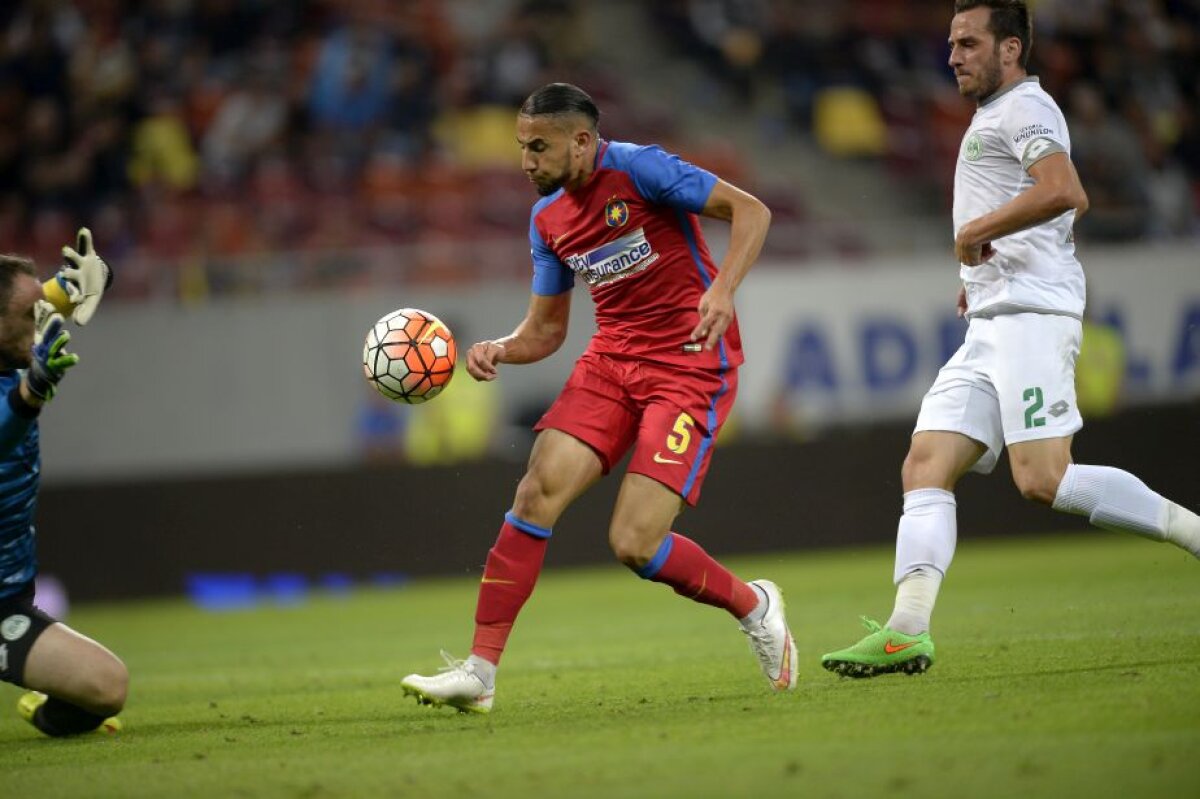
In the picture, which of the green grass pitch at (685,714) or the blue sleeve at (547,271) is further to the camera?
the blue sleeve at (547,271)

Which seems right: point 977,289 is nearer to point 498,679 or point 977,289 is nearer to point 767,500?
point 498,679

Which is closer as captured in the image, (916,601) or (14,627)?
(916,601)

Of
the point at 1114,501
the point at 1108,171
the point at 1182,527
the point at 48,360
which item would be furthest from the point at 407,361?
the point at 1108,171

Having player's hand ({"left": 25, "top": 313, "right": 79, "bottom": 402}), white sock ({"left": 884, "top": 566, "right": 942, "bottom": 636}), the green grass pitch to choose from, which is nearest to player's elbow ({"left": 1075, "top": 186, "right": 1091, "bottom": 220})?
white sock ({"left": 884, "top": 566, "right": 942, "bottom": 636})

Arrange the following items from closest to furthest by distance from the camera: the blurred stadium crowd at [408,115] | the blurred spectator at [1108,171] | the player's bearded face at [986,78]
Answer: the player's bearded face at [986,78], the blurred spectator at [1108,171], the blurred stadium crowd at [408,115]

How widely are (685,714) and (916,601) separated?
1037 mm

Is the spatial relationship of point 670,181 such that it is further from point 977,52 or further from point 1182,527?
point 1182,527

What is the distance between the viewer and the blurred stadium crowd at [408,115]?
53.6 ft

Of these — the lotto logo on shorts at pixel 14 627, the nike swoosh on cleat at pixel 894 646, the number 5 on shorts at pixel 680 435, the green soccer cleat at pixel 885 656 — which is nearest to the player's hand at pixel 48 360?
the lotto logo on shorts at pixel 14 627

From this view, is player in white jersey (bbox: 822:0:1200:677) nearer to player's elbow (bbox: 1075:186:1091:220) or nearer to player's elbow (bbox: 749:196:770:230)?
player's elbow (bbox: 1075:186:1091:220)

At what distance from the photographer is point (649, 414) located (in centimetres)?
622

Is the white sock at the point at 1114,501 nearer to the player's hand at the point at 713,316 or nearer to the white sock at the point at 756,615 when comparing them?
the white sock at the point at 756,615

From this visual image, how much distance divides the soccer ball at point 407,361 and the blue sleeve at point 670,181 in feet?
3.10

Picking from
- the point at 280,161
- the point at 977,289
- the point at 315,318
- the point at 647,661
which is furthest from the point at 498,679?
the point at 280,161
